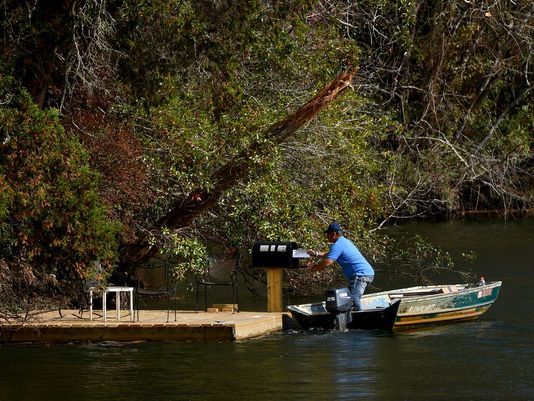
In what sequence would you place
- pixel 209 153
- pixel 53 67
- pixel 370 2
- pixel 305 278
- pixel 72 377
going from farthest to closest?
pixel 370 2
pixel 305 278
pixel 209 153
pixel 53 67
pixel 72 377

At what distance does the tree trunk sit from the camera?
2070 cm

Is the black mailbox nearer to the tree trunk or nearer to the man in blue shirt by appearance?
the man in blue shirt

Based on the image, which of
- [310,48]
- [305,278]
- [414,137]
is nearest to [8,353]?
[305,278]

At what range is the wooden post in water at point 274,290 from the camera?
19.5 m

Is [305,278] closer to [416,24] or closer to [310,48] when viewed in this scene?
[310,48]

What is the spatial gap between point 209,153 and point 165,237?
1.45 metres

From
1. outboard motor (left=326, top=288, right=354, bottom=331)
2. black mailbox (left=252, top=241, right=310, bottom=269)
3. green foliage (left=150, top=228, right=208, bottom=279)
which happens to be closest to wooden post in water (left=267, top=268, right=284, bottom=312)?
black mailbox (left=252, top=241, right=310, bottom=269)

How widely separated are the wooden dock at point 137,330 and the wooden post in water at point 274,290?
897 millimetres

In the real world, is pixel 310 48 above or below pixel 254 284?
above

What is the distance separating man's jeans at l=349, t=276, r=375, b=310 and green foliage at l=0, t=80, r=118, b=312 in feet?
11.4

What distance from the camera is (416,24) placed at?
114 ft

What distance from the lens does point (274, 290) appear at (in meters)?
19.7

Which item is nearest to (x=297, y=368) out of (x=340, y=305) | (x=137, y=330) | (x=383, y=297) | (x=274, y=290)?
(x=340, y=305)

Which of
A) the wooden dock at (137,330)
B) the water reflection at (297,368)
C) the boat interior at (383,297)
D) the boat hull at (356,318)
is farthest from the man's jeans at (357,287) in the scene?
the wooden dock at (137,330)
